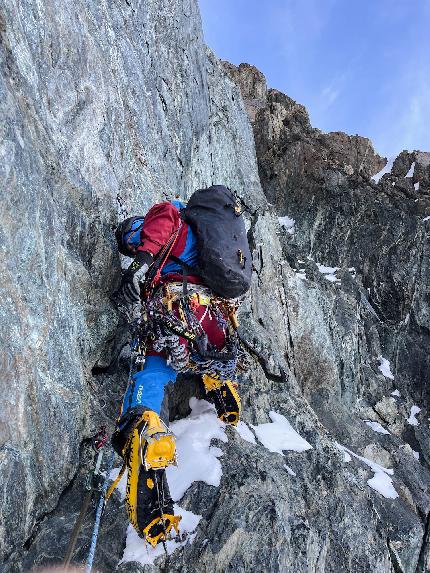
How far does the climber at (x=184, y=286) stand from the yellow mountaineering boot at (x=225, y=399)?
14.7 inches

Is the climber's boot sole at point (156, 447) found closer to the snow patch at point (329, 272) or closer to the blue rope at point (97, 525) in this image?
the blue rope at point (97, 525)

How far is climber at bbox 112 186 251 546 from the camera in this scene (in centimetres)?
525

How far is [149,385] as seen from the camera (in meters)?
5.00

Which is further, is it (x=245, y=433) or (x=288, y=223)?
(x=288, y=223)

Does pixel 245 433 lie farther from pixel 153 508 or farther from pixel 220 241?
pixel 220 241

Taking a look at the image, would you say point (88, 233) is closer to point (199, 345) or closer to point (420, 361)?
point (199, 345)

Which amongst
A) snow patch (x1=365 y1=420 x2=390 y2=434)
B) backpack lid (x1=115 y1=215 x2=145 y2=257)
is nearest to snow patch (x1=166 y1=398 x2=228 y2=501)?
backpack lid (x1=115 y1=215 x2=145 y2=257)

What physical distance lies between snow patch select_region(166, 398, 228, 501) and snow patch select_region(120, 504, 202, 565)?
307mm

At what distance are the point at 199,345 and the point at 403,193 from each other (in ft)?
78.3

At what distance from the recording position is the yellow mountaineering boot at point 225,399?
21.2 ft

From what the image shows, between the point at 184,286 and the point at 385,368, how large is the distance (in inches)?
673

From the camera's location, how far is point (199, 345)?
17.8ft

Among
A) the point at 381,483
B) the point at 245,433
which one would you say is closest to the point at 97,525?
the point at 245,433

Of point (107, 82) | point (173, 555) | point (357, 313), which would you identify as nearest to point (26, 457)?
point (173, 555)
